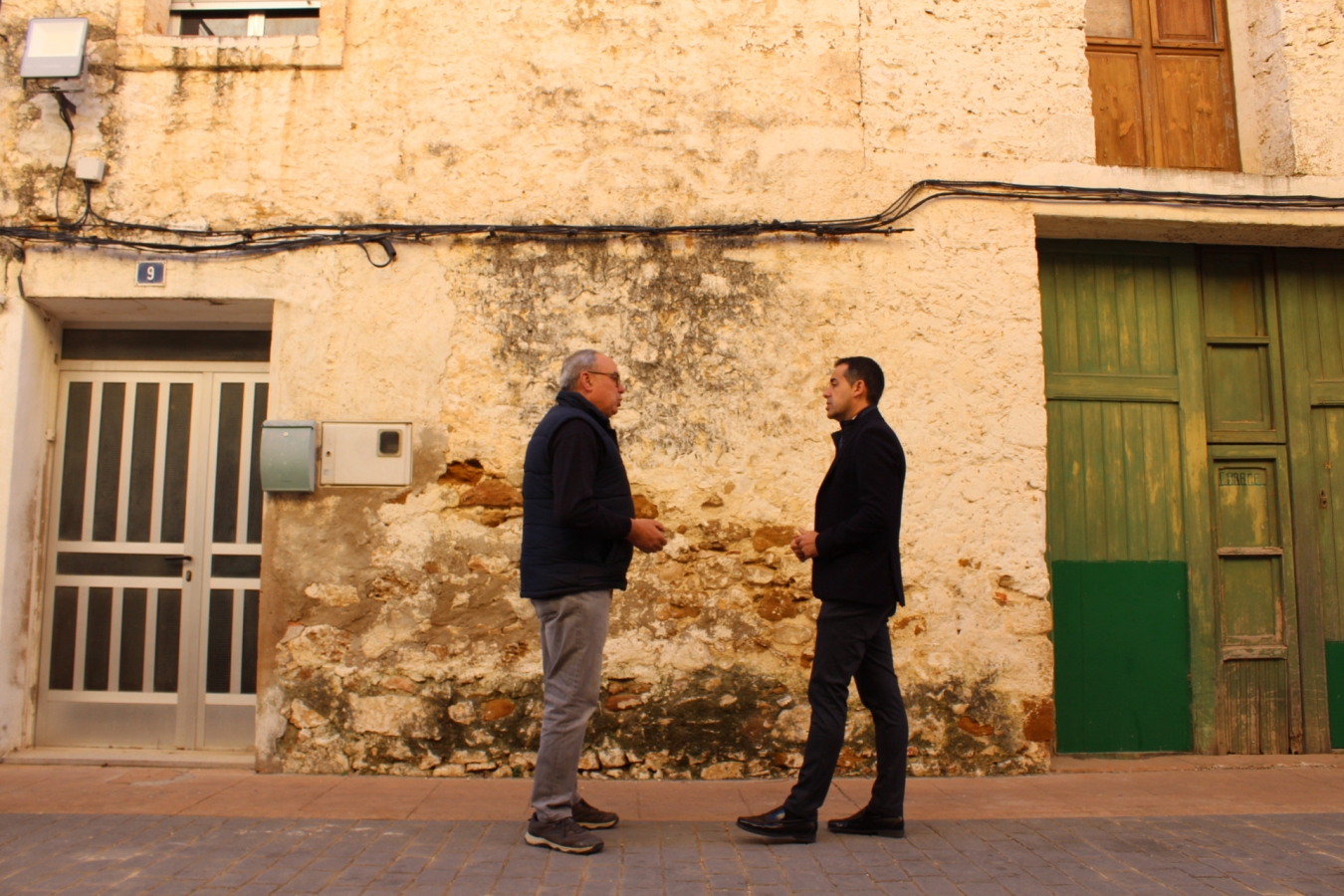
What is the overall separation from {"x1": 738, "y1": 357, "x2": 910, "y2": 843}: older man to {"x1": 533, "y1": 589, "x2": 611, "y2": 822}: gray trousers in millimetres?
715

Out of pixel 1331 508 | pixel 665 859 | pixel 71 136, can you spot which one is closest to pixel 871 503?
pixel 665 859

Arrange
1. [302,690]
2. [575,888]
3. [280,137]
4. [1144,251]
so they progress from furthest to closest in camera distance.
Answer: [1144,251], [280,137], [302,690], [575,888]

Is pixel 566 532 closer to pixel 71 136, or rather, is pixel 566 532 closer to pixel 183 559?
pixel 183 559

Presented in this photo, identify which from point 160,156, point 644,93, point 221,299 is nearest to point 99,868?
point 221,299

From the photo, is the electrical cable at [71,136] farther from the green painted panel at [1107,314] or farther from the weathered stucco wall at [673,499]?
the green painted panel at [1107,314]

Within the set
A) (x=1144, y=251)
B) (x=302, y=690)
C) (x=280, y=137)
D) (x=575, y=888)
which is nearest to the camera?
(x=575, y=888)

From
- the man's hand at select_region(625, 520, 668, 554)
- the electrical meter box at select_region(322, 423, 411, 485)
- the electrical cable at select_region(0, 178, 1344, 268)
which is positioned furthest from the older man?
the electrical meter box at select_region(322, 423, 411, 485)

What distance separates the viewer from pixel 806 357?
467 cm

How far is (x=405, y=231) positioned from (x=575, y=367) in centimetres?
172

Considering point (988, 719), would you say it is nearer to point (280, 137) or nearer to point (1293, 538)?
point (1293, 538)

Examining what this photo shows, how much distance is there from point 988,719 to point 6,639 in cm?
497

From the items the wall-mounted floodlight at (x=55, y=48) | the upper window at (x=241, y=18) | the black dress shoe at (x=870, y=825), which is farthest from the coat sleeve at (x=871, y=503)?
the wall-mounted floodlight at (x=55, y=48)

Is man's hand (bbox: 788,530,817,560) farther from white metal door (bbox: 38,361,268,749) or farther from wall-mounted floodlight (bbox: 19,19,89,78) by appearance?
wall-mounted floodlight (bbox: 19,19,89,78)

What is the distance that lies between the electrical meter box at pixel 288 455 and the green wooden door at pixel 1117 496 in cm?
390
